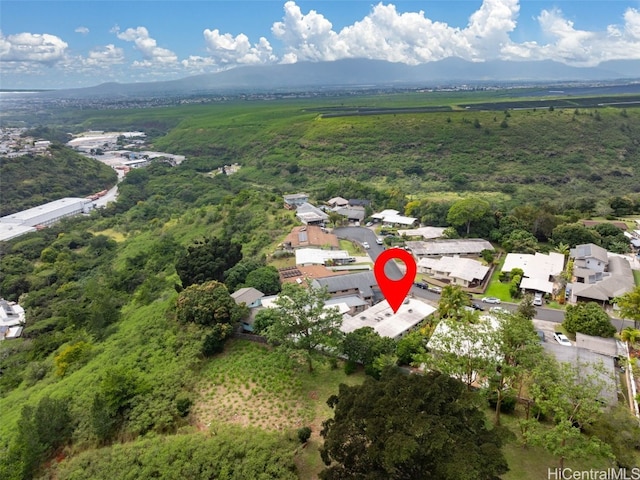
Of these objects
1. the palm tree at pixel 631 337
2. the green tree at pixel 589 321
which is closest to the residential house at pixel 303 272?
the green tree at pixel 589 321

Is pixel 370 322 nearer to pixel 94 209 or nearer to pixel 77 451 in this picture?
pixel 77 451

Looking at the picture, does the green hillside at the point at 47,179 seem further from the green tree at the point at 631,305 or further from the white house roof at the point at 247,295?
the green tree at the point at 631,305

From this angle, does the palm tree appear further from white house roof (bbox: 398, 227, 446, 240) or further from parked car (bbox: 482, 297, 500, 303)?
white house roof (bbox: 398, 227, 446, 240)

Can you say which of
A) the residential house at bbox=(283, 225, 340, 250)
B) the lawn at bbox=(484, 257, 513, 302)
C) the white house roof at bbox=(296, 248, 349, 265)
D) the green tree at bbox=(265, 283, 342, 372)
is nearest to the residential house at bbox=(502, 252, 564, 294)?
the lawn at bbox=(484, 257, 513, 302)

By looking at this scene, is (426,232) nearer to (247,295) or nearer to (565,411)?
(247,295)

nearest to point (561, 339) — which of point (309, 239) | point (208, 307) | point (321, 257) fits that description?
point (208, 307)

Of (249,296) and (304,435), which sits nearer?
(304,435)
